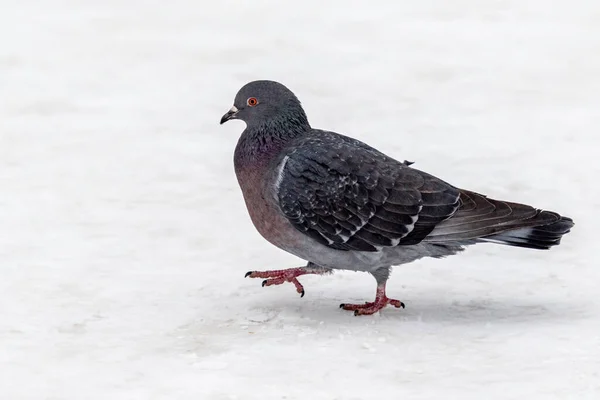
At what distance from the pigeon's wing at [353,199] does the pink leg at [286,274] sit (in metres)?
0.54

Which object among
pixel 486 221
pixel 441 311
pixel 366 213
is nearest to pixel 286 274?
pixel 366 213

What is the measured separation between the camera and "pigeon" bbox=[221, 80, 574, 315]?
8891 millimetres

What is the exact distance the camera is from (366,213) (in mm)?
8984

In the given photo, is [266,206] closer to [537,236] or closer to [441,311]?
[441,311]

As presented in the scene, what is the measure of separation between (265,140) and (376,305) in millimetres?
1528

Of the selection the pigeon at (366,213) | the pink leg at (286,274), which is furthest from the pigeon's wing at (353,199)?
the pink leg at (286,274)

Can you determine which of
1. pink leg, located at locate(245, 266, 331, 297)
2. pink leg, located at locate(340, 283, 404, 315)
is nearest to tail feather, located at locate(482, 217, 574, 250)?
pink leg, located at locate(340, 283, 404, 315)

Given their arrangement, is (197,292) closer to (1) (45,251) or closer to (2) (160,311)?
(2) (160,311)

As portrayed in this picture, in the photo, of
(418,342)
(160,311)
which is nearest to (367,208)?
(418,342)

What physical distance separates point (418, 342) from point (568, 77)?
7.90 m

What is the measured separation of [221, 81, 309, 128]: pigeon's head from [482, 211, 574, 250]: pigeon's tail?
180 centimetres

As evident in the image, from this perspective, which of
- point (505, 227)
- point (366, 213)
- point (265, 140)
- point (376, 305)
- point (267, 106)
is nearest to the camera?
point (505, 227)

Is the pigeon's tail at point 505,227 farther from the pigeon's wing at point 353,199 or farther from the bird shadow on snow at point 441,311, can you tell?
the bird shadow on snow at point 441,311

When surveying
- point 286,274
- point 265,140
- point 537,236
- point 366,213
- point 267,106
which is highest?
point 267,106
